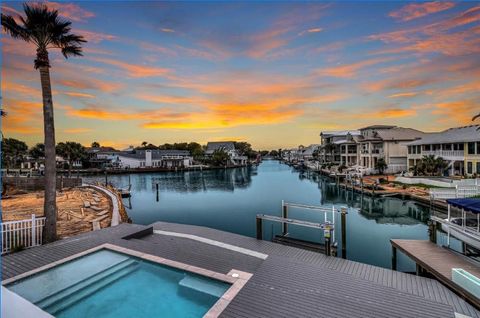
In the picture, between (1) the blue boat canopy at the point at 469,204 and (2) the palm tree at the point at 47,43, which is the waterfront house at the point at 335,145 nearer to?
(1) the blue boat canopy at the point at 469,204

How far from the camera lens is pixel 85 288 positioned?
6.70 m

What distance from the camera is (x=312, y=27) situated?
1866 cm

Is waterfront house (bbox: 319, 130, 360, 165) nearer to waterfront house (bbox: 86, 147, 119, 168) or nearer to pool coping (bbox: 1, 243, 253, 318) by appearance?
pool coping (bbox: 1, 243, 253, 318)

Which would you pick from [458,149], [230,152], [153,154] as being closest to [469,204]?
[458,149]

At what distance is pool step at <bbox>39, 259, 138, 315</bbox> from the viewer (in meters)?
5.93

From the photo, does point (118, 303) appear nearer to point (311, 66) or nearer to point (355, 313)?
point (355, 313)

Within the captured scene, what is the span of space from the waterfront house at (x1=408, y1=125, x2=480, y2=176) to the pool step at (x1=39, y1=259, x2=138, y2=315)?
35276mm

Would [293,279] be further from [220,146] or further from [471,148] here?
[220,146]

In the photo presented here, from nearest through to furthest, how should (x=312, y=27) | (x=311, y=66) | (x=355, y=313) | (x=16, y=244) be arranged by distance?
(x=355, y=313), (x=16, y=244), (x=312, y=27), (x=311, y=66)

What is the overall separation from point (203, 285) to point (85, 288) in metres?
3.32

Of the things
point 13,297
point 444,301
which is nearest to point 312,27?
point 444,301

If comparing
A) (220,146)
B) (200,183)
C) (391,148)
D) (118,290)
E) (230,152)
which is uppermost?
(220,146)

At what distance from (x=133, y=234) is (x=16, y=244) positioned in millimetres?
4016

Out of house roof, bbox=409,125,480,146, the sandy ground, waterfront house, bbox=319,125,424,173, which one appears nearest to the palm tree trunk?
the sandy ground
